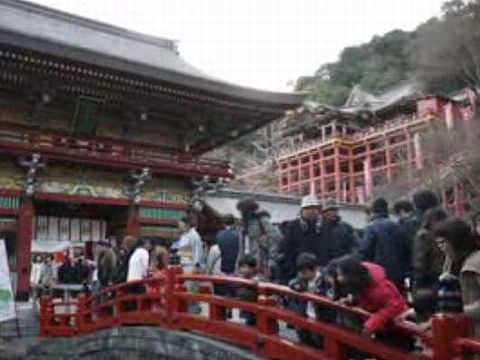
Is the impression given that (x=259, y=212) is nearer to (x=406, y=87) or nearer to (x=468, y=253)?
(x=468, y=253)

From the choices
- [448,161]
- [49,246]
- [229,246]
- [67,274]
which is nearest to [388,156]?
[448,161]

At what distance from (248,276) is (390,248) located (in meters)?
1.87

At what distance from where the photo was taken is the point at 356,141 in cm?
3816

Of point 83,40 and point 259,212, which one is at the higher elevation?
point 83,40

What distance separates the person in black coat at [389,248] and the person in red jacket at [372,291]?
1.14 m

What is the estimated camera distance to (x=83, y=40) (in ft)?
70.7

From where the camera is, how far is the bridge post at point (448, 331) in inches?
153

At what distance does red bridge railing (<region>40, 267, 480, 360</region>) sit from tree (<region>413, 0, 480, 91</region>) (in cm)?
2366

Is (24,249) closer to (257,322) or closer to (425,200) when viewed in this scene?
(257,322)

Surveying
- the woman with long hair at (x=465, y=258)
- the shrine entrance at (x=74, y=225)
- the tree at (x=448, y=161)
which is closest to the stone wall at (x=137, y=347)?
the woman with long hair at (x=465, y=258)

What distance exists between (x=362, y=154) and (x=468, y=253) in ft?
112

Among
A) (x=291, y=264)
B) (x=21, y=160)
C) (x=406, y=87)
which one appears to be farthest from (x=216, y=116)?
(x=406, y=87)

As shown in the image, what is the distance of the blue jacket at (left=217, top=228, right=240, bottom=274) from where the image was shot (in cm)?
818

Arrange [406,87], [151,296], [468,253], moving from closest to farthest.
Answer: [468,253] < [151,296] < [406,87]
